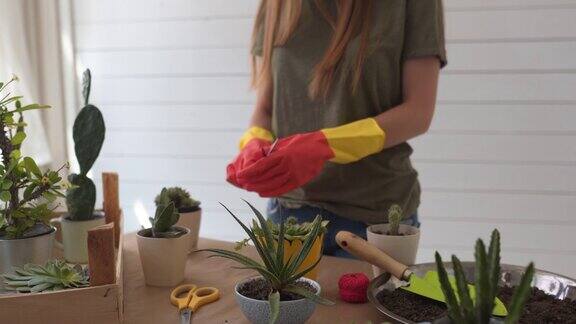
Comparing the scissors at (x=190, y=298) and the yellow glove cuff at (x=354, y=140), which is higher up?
the yellow glove cuff at (x=354, y=140)

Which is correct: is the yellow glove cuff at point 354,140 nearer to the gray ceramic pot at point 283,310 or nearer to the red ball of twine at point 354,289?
the red ball of twine at point 354,289

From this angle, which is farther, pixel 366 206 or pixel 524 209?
pixel 524 209

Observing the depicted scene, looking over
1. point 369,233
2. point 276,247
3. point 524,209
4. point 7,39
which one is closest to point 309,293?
point 276,247

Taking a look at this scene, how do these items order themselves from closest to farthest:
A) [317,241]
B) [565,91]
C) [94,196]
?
[317,241] → [94,196] → [565,91]

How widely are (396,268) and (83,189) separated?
553mm

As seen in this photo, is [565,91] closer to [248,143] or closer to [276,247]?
[248,143]

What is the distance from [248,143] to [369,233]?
1.22 feet

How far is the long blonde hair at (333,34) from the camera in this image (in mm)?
1063

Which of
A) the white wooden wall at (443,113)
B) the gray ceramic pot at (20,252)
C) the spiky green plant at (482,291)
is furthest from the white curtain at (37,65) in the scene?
the spiky green plant at (482,291)

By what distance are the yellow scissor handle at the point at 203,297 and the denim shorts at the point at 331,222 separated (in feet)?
0.87

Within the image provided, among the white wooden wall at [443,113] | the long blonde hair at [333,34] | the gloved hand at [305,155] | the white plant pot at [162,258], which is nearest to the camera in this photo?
the white plant pot at [162,258]

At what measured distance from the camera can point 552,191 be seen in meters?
1.81

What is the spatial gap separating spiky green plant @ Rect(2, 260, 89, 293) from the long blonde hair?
0.64 m

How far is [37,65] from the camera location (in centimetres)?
205
